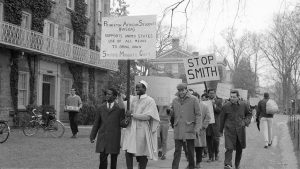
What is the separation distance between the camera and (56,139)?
17.7m

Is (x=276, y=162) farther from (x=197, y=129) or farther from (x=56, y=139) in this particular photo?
(x=56, y=139)

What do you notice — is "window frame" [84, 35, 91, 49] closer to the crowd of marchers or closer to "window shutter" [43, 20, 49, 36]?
"window shutter" [43, 20, 49, 36]

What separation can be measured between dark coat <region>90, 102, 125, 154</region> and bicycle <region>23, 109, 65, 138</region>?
10151 mm

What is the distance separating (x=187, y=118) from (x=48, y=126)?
10.2 metres

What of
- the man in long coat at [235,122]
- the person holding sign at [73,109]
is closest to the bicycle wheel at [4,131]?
the person holding sign at [73,109]

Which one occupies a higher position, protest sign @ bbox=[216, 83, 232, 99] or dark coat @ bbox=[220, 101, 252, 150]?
protest sign @ bbox=[216, 83, 232, 99]

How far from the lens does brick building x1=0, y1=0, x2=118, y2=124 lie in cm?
2427

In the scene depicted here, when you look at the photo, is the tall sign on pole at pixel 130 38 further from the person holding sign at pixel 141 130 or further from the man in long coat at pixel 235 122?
the man in long coat at pixel 235 122

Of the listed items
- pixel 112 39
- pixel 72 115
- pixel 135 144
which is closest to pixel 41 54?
pixel 72 115

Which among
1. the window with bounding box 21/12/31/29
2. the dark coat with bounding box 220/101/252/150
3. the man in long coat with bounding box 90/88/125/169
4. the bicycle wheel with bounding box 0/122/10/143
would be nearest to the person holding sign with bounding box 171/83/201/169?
the dark coat with bounding box 220/101/252/150

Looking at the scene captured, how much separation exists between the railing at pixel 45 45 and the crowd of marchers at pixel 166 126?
1353 cm

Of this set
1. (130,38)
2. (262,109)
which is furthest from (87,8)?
(130,38)

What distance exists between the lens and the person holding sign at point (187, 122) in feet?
31.8

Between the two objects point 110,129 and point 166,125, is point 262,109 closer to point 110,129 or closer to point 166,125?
point 166,125
